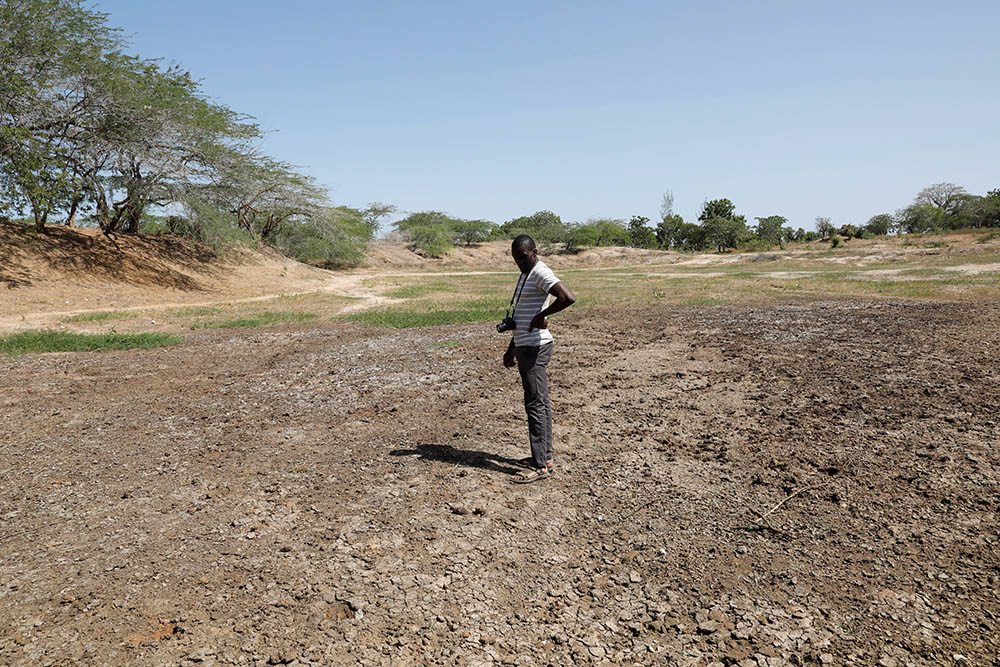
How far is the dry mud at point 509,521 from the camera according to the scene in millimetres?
2877

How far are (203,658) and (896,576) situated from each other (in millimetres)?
3886

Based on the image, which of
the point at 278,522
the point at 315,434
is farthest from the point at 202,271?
the point at 278,522

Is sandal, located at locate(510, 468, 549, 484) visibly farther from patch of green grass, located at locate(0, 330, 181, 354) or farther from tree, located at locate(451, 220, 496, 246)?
tree, located at locate(451, 220, 496, 246)

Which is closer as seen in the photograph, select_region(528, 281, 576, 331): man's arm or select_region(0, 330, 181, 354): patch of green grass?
select_region(528, 281, 576, 331): man's arm

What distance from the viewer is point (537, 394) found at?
464 centimetres

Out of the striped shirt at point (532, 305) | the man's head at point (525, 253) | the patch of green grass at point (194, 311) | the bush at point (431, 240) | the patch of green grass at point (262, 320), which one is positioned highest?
the bush at point (431, 240)

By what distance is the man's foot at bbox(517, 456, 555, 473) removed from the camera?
4868 millimetres

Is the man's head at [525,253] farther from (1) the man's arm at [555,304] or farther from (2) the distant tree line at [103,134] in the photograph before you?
(2) the distant tree line at [103,134]

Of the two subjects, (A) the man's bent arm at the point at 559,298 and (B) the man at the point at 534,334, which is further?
(B) the man at the point at 534,334

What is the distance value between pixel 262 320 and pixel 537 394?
13665mm

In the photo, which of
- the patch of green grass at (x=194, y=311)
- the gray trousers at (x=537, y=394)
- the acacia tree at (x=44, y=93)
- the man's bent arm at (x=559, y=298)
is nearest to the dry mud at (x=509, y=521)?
the gray trousers at (x=537, y=394)

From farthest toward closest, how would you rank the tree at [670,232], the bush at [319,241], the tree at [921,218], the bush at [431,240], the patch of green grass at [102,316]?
1. the tree at [670,232]
2. the tree at [921,218]
3. the bush at [431,240]
4. the bush at [319,241]
5. the patch of green grass at [102,316]

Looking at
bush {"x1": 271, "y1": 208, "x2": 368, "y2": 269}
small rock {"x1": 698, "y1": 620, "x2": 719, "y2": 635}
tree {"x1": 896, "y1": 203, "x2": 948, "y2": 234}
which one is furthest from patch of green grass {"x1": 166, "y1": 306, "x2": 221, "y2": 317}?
tree {"x1": 896, "y1": 203, "x2": 948, "y2": 234}

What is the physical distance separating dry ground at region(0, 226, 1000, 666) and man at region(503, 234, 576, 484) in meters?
0.44
